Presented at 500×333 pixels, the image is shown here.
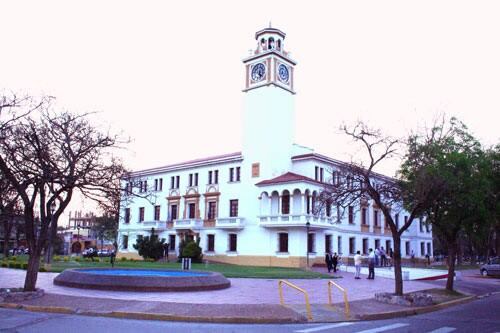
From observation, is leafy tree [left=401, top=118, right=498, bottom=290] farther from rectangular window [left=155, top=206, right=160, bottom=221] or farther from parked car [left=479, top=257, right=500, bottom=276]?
rectangular window [left=155, top=206, right=160, bottom=221]

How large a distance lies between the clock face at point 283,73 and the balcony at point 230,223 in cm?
1527

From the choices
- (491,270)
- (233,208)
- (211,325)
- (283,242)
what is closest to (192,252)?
(233,208)

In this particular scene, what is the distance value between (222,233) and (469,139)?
103 feet

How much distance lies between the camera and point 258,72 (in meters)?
50.9

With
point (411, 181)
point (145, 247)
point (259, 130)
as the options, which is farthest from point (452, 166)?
point (145, 247)

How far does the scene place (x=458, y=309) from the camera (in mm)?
17875

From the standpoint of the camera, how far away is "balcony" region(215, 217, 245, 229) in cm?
4897

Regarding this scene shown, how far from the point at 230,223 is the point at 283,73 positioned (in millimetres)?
16757

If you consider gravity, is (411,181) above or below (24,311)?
above

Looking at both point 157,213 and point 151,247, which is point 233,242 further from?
point 157,213

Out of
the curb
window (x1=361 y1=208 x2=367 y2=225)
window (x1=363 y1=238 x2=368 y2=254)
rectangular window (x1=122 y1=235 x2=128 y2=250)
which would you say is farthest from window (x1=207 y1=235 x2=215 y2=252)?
the curb

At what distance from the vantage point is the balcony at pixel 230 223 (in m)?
49.0

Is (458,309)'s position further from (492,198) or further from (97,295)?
(97,295)

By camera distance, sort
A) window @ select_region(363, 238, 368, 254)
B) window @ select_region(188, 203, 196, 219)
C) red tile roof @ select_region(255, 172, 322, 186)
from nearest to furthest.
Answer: red tile roof @ select_region(255, 172, 322, 186)
window @ select_region(363, 238, 368, 254)
window @ select_region(188, 203, 196, 219)
